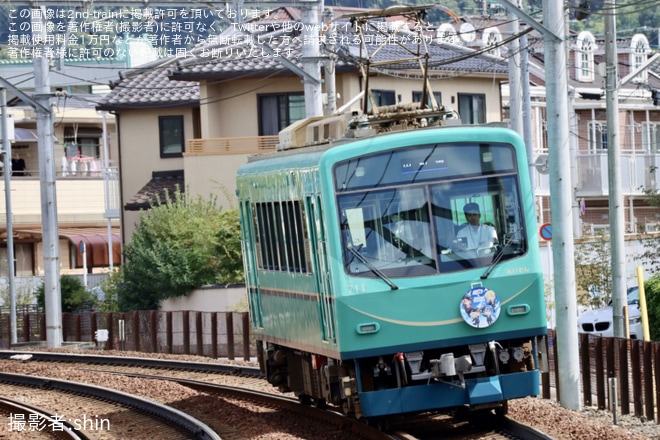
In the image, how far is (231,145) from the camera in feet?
129

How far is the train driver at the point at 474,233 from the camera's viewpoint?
1359 centimetres

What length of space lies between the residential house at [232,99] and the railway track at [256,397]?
433 inches

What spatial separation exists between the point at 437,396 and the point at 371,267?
152 cm

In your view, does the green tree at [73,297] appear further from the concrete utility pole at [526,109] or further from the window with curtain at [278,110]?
the concrete utility pole at [526,109]

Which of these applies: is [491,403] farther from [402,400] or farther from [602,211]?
[602,211]

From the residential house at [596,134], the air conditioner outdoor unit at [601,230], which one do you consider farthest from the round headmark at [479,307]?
the residential house at [596,134]

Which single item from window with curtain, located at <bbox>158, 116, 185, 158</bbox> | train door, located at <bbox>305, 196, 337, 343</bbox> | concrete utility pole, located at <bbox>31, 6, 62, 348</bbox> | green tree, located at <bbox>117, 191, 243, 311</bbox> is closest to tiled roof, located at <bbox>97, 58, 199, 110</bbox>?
window with curtain, located at <bbox>158, 116, 185, 158</bbox>

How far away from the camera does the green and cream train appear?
Answer: 13.3 m

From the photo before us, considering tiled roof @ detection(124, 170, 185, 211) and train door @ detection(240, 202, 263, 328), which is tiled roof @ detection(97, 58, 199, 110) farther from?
train door @ detection(240, 202, 263, 328)

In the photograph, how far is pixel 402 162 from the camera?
13.7 metres

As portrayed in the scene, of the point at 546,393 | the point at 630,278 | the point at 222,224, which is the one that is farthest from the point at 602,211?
the point at 546,393

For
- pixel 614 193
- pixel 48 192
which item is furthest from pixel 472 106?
pixel 614 193

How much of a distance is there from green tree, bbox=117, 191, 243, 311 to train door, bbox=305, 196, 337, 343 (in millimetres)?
20440

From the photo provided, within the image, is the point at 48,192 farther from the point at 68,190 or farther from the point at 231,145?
the point at 68,190
